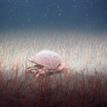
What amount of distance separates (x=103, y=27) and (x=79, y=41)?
27 cm

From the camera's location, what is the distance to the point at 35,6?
102 inches

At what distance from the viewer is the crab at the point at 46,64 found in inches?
94.3

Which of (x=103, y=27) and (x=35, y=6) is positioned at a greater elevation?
(x=35, y=6)

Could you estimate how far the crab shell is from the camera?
2441 mm

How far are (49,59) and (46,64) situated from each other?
0.06 meters

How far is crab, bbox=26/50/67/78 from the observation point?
94.3 inches

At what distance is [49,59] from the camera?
2.47m

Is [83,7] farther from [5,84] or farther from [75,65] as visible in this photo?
[5,84]

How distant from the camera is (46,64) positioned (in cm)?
245

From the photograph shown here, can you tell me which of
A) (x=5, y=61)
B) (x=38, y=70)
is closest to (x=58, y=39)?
(x=38, y=70)

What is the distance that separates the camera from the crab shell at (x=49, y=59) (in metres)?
2.44

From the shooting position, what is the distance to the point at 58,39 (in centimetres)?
253

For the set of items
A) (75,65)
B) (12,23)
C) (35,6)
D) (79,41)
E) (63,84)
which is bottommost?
(63,84)

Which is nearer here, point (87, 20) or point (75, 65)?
point (75, 65)
